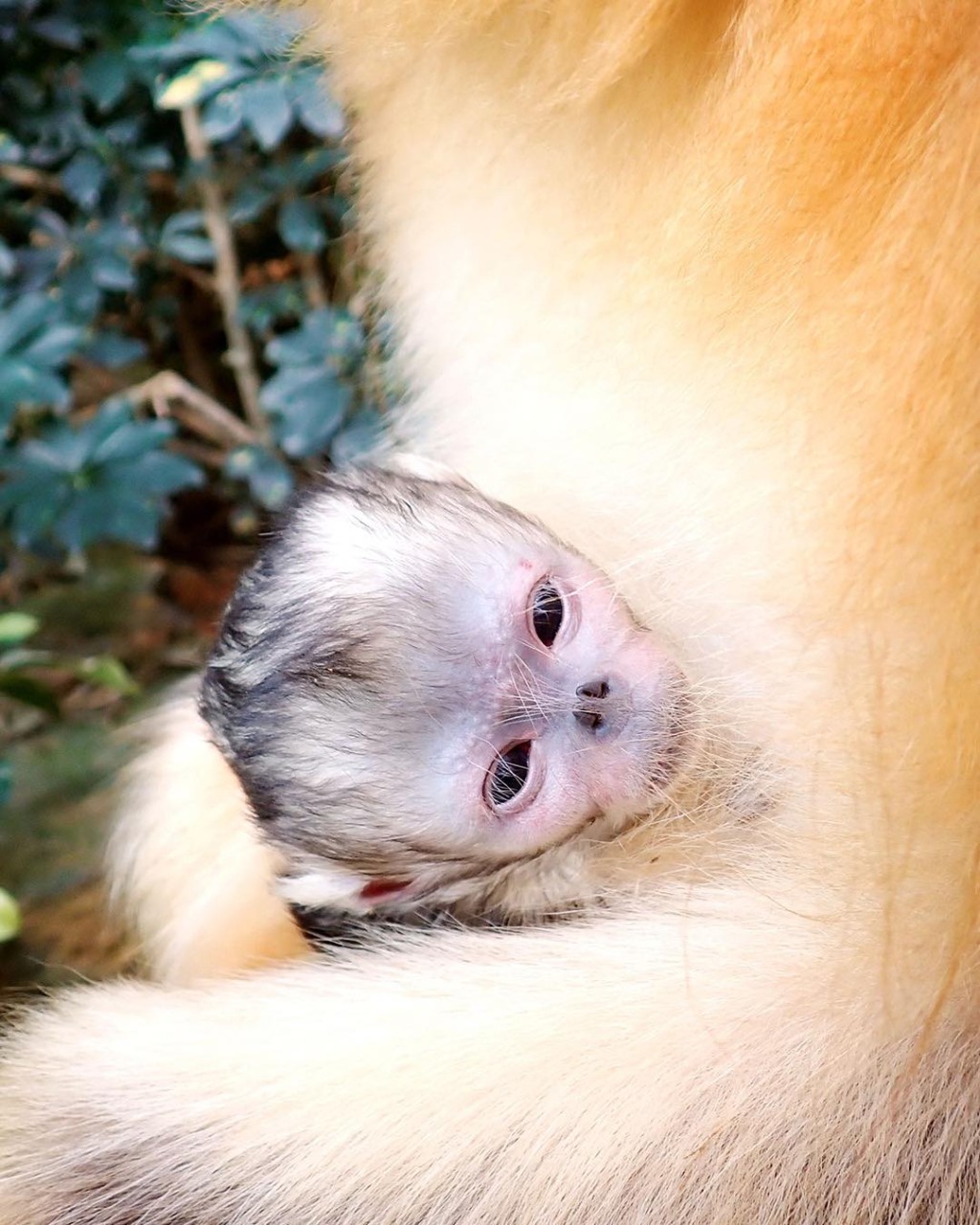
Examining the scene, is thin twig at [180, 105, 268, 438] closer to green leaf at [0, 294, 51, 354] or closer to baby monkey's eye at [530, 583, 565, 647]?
green leaf at [0, 294, 51, 354]

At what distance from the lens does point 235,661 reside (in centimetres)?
86

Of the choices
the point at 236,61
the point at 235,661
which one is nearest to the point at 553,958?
the point at 235,661

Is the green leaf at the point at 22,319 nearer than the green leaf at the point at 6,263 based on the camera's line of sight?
Yes

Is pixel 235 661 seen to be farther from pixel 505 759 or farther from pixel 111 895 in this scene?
pixel 111 895

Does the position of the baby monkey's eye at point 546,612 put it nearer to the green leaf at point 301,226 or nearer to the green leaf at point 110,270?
the green leaf at point 301,226

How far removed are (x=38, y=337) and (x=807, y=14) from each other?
1575mm

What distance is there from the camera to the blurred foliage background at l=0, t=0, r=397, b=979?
178 centimetres

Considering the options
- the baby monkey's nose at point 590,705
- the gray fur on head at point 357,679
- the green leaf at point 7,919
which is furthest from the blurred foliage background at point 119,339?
the baby monkey's nose at point 590,705

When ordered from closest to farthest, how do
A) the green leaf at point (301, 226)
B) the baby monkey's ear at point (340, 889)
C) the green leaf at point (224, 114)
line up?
the baby monkey's ear at point (340, 889)
the green leaf at point (224, 114)
the green leaf at point (301, 226)

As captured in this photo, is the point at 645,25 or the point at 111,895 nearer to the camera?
the point at 645,25

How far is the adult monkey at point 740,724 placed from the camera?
463mm

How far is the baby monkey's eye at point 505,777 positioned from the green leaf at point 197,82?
1.25 metres

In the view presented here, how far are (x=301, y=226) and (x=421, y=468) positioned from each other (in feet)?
3.90

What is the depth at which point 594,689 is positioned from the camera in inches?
30.7
